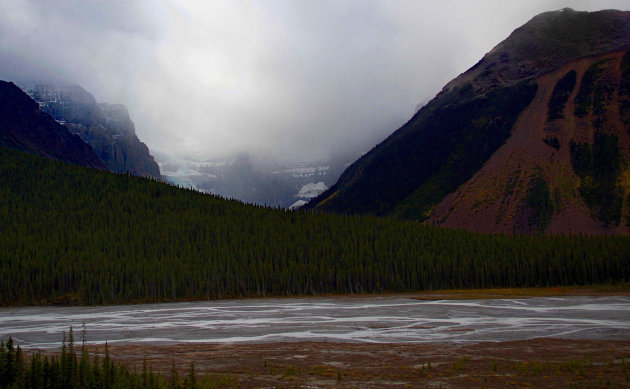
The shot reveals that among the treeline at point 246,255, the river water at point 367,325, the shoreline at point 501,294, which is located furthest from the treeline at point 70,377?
the treeline at point 246,255

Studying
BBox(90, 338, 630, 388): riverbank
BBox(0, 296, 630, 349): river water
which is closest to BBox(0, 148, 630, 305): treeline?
BBox(0, 296, 630, 349): river water

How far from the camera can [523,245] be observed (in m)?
132

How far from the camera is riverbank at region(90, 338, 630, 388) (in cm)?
2655

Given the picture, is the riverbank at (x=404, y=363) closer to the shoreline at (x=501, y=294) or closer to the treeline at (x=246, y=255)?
the shoreline at (x=501, y=294)

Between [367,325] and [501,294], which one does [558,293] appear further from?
[367,325]

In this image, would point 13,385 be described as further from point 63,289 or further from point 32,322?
point 63,289

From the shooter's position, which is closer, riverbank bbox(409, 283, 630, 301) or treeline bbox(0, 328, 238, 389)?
treeline bbox(0, 328, 238, 389)

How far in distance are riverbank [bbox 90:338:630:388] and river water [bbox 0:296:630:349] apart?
4559 millimetres

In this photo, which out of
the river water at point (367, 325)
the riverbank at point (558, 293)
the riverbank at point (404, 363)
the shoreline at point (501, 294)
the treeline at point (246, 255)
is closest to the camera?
the riverbank at point (404, 363)

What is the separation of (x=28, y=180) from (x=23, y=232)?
51102 mm

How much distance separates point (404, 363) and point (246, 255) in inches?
4161

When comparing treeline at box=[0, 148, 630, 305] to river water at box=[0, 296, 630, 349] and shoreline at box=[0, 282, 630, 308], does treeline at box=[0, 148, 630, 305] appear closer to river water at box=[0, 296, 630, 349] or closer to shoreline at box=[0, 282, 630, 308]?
shoreline at box=[0, 282, 630, 308]

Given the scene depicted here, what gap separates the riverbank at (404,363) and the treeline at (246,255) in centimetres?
8162

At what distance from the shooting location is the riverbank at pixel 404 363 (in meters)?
26.5
